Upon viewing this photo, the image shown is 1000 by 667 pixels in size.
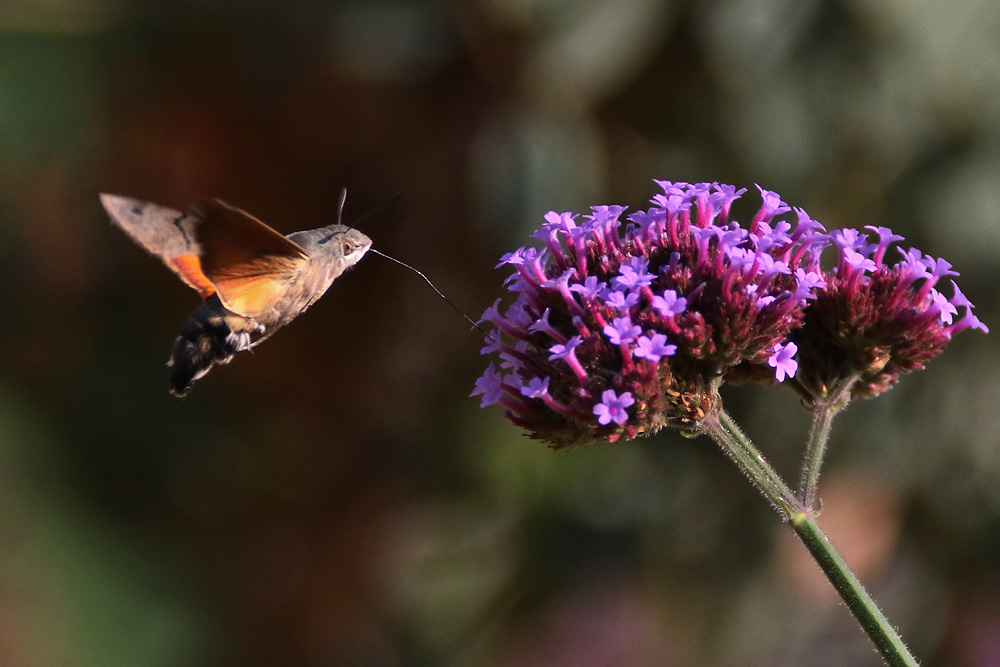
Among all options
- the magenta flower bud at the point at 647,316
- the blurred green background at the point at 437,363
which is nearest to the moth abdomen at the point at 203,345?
the magenta flower bud at the point at 647,316

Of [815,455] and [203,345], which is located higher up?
[815,455]

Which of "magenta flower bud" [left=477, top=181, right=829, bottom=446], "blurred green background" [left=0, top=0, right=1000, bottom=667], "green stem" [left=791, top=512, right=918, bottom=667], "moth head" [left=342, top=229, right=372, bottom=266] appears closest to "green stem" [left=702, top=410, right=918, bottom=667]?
"green stem" [left=791, top=512, right=918, bottom=667]

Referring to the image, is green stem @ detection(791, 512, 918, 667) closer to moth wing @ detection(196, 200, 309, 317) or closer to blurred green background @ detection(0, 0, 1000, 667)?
moth wing @ detection(196, 200, 309, 317)

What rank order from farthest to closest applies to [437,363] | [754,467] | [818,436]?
[437,363] → [818,436] → [754,467]

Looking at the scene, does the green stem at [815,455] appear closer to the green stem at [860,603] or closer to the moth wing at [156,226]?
the green stem at [860,603]

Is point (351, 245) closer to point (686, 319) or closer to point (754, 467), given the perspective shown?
point (686, 319)

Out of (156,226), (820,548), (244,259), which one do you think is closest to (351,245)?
(244,259)
